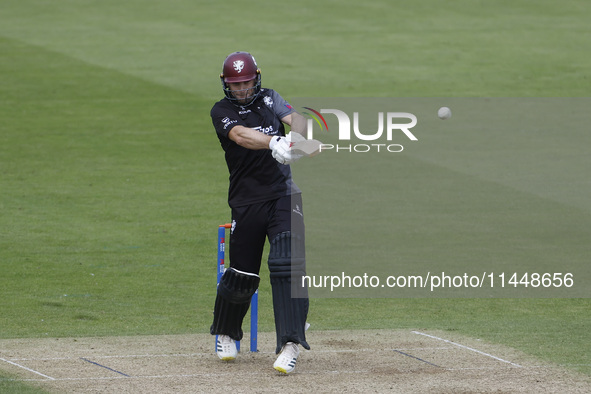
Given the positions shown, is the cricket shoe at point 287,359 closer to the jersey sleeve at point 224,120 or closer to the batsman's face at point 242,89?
the jersey sleeve at point 224,120

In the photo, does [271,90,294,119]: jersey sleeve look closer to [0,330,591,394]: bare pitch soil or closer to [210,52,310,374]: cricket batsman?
[210,52,310,374]: cricket batsman

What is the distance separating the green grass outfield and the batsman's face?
8.12ft

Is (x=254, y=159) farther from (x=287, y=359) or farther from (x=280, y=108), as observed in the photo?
(x=287, y=359)

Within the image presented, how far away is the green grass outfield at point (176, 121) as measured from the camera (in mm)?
10188

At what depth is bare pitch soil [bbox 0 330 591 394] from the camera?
6891mm

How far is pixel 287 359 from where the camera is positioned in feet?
24.0

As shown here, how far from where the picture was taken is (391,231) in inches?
500

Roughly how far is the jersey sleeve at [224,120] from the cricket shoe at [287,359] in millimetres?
1577

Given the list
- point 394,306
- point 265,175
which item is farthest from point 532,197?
point 265,175

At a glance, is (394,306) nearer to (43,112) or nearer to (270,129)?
(270,129)

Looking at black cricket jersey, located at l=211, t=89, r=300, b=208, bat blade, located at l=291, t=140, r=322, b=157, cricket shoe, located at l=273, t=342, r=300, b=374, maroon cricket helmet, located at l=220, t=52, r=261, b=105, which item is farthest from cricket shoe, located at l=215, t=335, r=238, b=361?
maroon cricket helmet, located at l=220, t=52, r=261, b=105

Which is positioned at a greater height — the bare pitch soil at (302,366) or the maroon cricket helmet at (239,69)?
the maroon cricket helmet at (239,69)

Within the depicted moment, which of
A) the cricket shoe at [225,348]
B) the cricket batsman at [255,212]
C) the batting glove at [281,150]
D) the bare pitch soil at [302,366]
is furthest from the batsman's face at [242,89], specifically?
the bare pitch soil at [302,366]

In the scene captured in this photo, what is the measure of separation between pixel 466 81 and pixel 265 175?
711 inches
